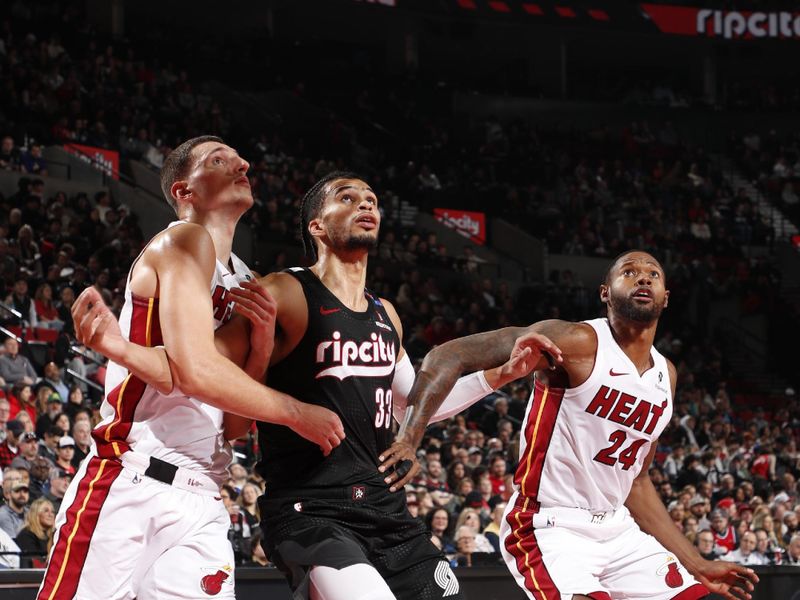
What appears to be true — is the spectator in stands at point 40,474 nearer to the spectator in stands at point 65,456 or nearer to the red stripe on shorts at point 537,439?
the spectator in stands at point 65,456

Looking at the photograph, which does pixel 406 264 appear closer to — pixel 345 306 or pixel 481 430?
pixel 481 430

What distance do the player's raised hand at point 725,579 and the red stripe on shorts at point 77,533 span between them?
3.03 m

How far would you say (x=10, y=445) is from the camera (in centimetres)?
866

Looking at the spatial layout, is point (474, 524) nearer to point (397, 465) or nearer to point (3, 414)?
point (3, 414)

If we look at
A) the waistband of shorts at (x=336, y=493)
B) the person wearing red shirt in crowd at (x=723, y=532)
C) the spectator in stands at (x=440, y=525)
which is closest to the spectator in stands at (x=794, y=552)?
the person wearing red shirt in crowd at (x=723, y=532)

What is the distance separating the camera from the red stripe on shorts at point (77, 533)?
11.7 ft

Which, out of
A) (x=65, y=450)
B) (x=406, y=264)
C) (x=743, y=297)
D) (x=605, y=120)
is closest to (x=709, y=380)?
(x=743, y=297)

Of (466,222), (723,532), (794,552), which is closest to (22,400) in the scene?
(723,532)

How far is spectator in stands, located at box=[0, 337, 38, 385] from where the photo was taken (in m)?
9.89

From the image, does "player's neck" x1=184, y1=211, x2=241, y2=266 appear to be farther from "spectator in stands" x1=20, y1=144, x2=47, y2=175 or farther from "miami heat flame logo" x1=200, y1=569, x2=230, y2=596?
"spectator in stands" x1=20, y1=144, x2=47, y2=175

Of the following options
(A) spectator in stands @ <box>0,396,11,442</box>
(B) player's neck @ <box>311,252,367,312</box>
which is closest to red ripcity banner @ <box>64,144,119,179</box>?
(A) spectator in stands @ <box>0,396,11,442</box>

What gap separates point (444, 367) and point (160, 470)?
1.49m

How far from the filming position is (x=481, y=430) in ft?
44.1

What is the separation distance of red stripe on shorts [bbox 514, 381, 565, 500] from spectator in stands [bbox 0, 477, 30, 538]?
4211 millimetres
